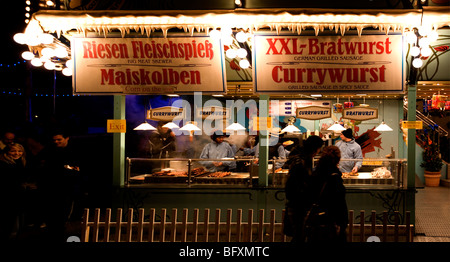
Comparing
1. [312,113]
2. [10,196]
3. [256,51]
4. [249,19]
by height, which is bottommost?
[10,196]

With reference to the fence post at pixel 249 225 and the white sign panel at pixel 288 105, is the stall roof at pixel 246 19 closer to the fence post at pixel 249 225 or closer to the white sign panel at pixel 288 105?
the fence post at pixel 249 225

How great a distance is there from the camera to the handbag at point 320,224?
4984 mm

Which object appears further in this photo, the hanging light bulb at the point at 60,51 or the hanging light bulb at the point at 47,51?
the hanging light bulb at the point at 60,51

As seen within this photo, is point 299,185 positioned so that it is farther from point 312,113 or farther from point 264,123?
point 312,113

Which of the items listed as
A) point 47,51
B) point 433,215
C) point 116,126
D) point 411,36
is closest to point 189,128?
point 116,126

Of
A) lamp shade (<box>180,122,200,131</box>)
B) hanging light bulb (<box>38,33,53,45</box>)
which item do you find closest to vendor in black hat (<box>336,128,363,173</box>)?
lamp shade (<box>180,122,200,131</box>)

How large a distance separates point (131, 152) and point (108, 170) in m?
4.02

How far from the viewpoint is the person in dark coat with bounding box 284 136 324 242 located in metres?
5.00

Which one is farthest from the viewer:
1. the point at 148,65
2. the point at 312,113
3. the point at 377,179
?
the point at 312,113

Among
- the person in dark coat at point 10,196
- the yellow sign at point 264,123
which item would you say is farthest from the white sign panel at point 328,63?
the person in dark coat at point 10,196

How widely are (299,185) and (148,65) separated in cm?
386

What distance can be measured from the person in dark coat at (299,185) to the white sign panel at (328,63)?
224cm

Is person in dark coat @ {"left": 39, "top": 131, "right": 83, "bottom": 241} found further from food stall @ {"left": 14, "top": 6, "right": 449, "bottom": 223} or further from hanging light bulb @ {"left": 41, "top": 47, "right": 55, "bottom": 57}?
hanging light bulb @ {"left": 41, "top": 47, "right": 55, "bottom": 57}

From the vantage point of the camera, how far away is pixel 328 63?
707 cm
